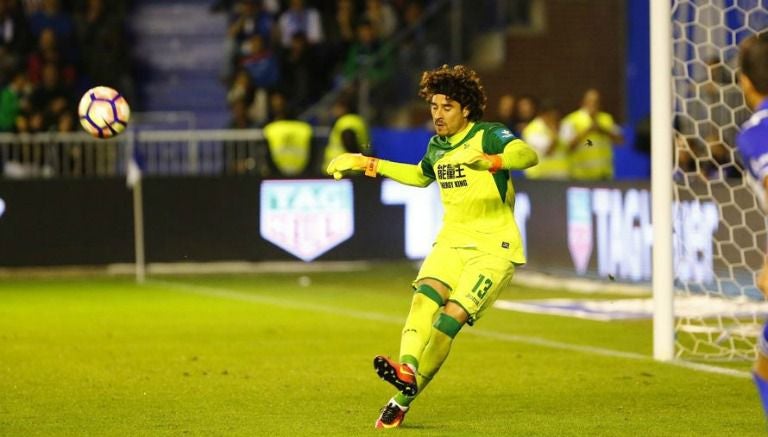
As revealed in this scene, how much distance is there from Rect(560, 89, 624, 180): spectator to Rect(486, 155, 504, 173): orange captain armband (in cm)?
1024

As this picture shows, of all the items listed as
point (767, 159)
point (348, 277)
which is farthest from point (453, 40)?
point (767, 159)

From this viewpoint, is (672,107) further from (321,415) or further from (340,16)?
(340,16)

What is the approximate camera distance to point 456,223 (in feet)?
29.5

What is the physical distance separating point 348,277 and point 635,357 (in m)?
7.39

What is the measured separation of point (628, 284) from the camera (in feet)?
53.6

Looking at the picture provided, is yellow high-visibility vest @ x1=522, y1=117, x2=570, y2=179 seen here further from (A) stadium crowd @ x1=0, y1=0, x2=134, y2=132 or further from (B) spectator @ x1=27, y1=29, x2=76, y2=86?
(B) spectator @ x1=27, y1=29, x2=76, y2=86

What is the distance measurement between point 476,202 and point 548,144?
9981 millimetres

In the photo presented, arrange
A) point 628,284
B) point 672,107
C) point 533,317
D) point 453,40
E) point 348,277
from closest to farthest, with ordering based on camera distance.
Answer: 1. point 672,107
2. point 533,317
3. point 628,284
4. point 348,277
5. point 453,40

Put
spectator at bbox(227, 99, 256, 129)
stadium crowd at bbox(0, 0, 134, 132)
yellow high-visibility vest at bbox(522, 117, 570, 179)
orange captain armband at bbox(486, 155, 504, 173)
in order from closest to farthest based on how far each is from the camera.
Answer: orange captain armband at bbox(486, 155, 504, 173) < yellow high-visibility vest at bbox(522, 117, 570, 179) < spectator at bbox(227, 99, 256, 129) < stadium crowd at bbox(0, 0, 134, 132)

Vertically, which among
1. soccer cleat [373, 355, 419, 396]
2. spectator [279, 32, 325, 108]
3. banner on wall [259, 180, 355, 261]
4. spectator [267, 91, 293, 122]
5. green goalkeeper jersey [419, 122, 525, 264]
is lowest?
soccer cleat [373, 355, 419, 396]

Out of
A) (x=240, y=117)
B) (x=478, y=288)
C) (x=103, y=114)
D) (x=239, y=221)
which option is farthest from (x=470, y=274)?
(x=240, y=117)

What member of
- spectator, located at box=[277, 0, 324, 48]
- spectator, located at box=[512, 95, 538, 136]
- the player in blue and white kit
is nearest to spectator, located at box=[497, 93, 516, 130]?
spectator, located at box=[512, 95, 538, 136]

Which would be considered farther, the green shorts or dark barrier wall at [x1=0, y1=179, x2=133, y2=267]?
dark barrier wall at [x1=0, y1=179, x2=133, y2=267]

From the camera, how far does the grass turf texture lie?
879cm
